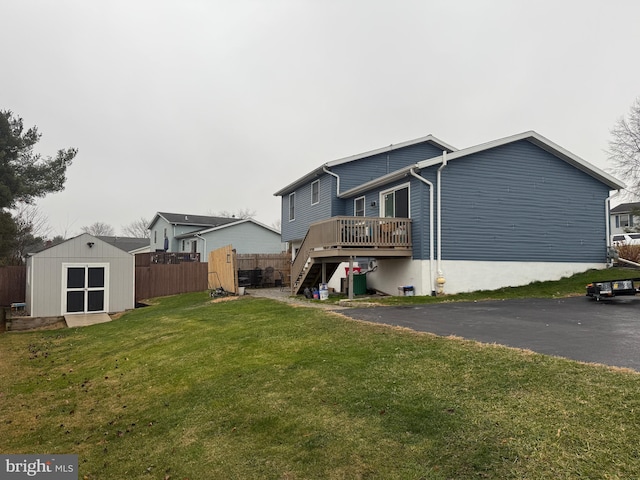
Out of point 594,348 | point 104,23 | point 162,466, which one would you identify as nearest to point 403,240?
point 594,348

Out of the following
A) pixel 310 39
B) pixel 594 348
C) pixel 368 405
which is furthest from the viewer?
pixel 310 39

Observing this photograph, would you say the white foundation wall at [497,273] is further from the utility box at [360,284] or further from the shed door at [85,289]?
the shed door at [85,289]

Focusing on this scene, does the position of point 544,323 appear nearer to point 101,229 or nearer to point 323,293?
point 323,293

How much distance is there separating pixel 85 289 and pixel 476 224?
53.3 feet

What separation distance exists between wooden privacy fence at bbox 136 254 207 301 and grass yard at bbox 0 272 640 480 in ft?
43.5

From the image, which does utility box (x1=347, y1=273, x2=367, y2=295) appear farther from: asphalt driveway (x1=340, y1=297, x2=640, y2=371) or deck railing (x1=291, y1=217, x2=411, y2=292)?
asphalt driveway (x1=340, y1=297, x2=640, y2=371)

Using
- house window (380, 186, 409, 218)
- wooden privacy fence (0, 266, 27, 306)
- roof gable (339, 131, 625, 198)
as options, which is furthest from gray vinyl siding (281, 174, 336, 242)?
wooden privacy fence (0, 266, 27, 306)

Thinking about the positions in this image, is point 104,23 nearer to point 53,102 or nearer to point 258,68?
point 258,68

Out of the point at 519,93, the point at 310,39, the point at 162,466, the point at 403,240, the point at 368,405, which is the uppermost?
the point at 310,39

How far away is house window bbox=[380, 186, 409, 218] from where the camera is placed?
15265mm

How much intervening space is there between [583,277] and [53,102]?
24.9 m

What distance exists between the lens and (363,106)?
21922mm

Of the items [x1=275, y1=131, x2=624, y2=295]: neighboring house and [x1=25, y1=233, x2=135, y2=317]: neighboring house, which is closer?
[x1=275, y1=131, x2=624, y2=295]: neighboring house

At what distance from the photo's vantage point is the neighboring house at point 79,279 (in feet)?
55.9
